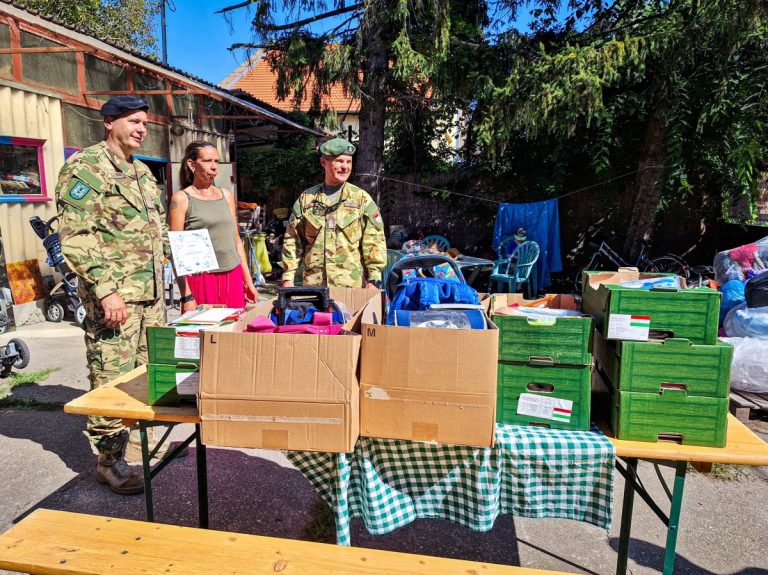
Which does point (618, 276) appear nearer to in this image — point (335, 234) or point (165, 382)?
point (335, 234)

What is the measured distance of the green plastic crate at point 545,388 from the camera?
1.74 m

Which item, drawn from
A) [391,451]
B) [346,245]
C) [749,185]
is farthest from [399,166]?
[391,451]

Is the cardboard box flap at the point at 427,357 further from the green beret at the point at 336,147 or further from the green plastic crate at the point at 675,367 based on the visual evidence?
the green beret at the point at 336,147

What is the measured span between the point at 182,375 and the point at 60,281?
594 cm

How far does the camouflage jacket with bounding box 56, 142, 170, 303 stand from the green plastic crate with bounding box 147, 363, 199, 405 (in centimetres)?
70

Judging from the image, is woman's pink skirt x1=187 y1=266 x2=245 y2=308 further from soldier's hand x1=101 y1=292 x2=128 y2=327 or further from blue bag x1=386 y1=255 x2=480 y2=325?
blue bag x1=386 y1=255 x2=480 y2=325

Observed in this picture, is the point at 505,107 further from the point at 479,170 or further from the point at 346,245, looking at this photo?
the point at 346,245

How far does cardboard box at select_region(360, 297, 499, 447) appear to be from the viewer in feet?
5.07

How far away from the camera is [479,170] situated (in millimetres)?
10617

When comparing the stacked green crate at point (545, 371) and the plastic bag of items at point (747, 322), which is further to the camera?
the plastic bag of items at point (747, 322)

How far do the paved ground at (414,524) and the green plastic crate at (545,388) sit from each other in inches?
23.2

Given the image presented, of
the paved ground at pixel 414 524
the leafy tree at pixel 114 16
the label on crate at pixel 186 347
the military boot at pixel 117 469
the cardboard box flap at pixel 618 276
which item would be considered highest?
the leafy tree at pixel 114 16

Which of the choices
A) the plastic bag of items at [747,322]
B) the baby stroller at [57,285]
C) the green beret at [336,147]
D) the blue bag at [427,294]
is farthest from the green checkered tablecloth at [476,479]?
the baby stroller at [57,285]

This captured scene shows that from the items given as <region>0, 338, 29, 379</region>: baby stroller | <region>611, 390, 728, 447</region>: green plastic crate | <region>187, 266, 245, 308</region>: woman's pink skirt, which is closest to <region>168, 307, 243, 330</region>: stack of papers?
<region>187, 266, 245, 308</region>: woman's pink skirt
